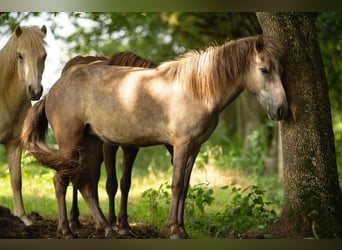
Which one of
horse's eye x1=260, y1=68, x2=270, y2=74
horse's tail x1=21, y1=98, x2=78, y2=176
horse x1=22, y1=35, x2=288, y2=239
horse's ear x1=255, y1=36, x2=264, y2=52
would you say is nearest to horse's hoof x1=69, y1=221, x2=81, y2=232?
horse x1=22, y1=35, x2=288, y2=239

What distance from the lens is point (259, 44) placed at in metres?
6.16

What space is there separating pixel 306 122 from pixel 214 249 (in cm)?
177

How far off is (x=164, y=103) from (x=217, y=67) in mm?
628

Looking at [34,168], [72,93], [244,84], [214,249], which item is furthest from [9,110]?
[34,168]

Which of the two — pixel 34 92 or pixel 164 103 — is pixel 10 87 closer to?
pixel 34 92

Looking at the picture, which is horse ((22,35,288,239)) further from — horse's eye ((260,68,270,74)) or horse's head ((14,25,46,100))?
horse's head ((14,25,46,100))

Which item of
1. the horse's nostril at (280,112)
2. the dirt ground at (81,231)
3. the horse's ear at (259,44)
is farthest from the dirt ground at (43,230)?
the horse's ear at (259,44)

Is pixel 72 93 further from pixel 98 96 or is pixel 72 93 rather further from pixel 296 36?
pixel 296 36

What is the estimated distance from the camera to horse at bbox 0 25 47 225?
6.67m

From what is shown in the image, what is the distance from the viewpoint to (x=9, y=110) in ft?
23.8

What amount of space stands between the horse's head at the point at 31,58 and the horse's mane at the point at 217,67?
4.56ft

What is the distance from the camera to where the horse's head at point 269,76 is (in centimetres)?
611

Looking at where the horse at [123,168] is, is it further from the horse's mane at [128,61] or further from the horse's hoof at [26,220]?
the horse's hoof at [26,220]

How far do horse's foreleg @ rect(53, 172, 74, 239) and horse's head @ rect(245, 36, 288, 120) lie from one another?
219 centimetres
